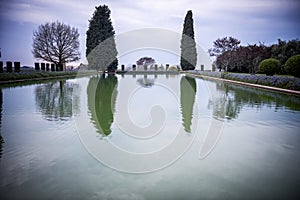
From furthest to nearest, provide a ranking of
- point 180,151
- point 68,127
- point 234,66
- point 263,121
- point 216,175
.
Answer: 1. point 234,66
2. point 263,121
3. point 68,127
4. point 180,151
5. point 216,175

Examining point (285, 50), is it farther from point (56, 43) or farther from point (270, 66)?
point (56, 43)

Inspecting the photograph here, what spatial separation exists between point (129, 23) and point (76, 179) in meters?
19.6

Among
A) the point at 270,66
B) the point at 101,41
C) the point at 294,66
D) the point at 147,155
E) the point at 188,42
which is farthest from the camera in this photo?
the point at 188,42

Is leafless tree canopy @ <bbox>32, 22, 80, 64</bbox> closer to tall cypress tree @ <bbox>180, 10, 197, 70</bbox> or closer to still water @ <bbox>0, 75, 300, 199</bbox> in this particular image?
tall cypress tree @ <bbox>180, 10, 197, 70</bbox>

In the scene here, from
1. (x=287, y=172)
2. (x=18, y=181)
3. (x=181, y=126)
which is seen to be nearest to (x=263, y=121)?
(x=181, y=126)

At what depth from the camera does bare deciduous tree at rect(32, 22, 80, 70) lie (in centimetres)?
3472

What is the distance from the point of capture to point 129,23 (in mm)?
20984

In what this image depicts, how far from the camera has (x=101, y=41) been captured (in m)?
35.5

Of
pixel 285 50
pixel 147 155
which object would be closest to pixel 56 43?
pixel 285 50

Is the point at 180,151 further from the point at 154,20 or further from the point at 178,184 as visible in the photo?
the point at 154,20

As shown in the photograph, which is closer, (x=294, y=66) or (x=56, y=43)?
(x=294, y=66)

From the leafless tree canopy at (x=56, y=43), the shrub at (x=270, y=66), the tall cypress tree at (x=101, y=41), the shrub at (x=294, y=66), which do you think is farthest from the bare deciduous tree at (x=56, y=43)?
the shrub at (x=294, y=66)

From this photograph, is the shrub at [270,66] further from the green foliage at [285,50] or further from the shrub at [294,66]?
the green foliage at [285,50]

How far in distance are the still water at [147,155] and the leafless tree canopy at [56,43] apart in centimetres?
3102
